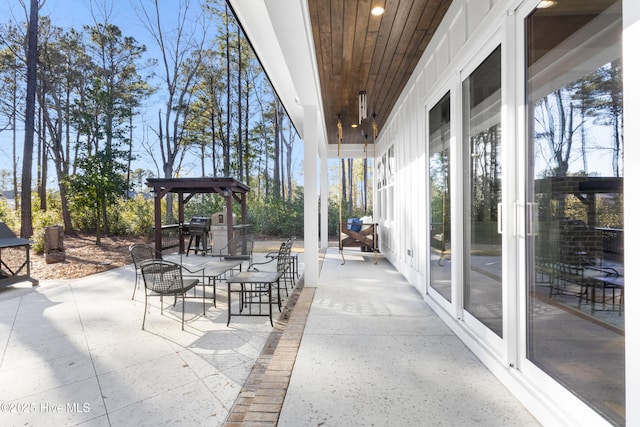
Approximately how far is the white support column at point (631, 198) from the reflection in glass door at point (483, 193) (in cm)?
96

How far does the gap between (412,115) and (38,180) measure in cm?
1619

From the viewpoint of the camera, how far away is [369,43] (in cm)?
353

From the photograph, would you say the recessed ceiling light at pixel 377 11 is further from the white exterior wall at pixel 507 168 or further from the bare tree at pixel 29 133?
the bare tree at pixel 29 133

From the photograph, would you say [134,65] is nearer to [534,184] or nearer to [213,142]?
[213,142]

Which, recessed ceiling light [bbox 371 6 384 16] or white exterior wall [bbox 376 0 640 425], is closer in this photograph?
white exterior wall [bbox 376 0 640 425]

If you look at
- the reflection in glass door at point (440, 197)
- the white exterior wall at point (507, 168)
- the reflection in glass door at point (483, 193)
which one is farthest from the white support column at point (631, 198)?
the reflection in glass door at point (440, 197)

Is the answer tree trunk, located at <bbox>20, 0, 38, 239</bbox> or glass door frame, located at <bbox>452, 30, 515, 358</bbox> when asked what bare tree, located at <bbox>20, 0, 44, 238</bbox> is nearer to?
tree trunk, located at <bbox>20, 0, 38, 239</bbox>

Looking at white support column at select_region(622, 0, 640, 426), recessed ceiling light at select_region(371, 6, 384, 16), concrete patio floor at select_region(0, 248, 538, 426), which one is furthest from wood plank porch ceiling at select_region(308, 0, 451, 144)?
concrete patio floor at select_region(0, 248, 538, 426)

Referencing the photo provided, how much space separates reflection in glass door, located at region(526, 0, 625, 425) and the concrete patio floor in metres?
0.49

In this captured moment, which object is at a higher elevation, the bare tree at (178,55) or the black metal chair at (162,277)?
the bare tree at (178,55)

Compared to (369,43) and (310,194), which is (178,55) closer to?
(310,194)

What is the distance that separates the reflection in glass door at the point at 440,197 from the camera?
3.26 meters

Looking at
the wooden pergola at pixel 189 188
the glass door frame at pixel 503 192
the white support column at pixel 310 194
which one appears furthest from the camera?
the wooden pergola at pixel 189 188

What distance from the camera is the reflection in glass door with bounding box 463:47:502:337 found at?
2.27 meters
